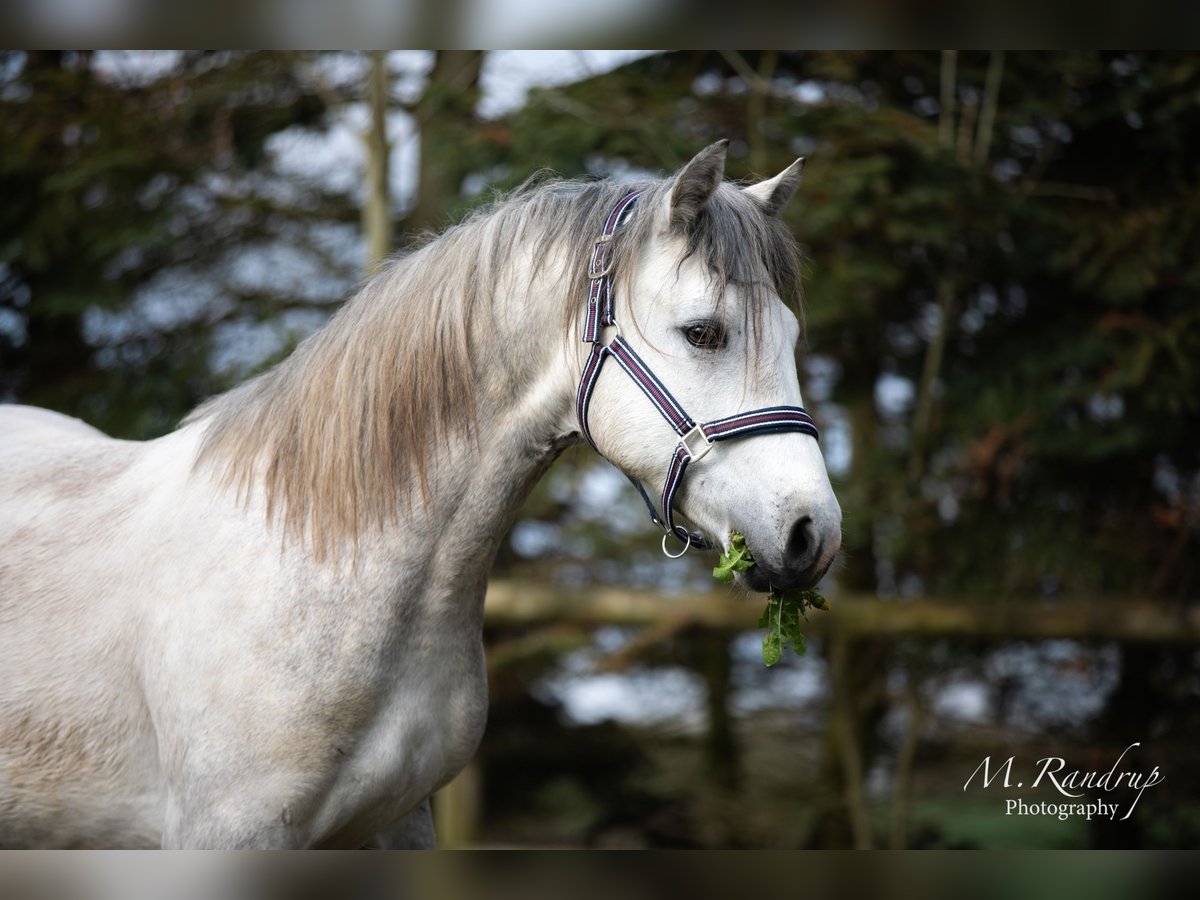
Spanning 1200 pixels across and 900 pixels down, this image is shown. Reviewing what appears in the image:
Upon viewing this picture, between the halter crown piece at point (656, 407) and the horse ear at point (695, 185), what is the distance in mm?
142

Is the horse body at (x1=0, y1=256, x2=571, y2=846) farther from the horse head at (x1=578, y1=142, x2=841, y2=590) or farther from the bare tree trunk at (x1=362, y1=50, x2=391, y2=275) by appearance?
the bare tree trunk at (x1=362, y1=50, x2=391, y2=275)

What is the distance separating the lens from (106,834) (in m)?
2.43

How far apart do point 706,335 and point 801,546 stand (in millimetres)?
471

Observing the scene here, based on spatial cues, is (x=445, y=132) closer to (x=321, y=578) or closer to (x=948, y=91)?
(x=948, y=91)

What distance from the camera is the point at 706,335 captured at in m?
2.09

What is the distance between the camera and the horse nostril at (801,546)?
1946mm

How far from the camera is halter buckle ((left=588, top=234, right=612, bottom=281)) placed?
7.13 ft

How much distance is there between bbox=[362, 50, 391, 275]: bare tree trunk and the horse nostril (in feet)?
14.6

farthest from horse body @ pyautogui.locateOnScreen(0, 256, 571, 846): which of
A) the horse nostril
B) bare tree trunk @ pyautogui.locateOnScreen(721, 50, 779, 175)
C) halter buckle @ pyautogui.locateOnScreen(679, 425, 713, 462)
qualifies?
bare tree trunk @ pyautogui.locateOnScreen(721, 50, 779, 175)

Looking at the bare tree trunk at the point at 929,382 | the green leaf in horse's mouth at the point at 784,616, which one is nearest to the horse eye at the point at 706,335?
the green leaf in horse's mouth at the point at 784,616

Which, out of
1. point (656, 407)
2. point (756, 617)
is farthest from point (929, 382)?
point (656, 407)

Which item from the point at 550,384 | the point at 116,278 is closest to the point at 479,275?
the point at 550,384

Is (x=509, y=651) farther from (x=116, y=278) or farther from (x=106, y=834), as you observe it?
(x=106, y=834)
